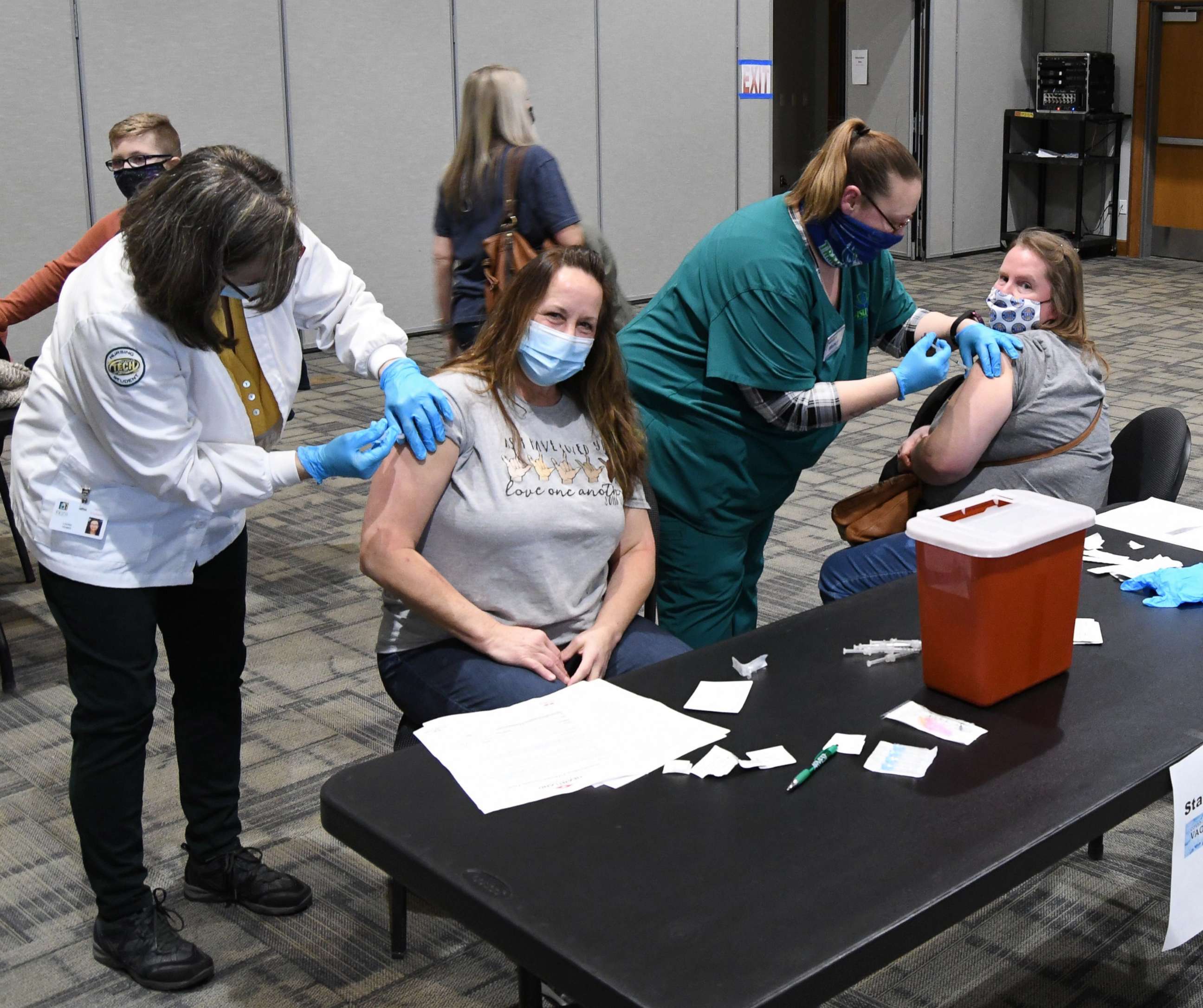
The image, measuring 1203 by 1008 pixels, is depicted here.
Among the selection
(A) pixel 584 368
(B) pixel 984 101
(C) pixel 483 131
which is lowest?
(A) pixel 584 368

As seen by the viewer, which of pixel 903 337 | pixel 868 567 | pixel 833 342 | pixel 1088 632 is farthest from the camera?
pixel 903 337

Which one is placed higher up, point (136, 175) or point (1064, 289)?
point (136, 175)

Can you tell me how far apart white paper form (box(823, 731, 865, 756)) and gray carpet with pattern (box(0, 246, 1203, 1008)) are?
677 millimetres

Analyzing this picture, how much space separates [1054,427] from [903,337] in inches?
15.1

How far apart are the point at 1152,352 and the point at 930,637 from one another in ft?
18.0

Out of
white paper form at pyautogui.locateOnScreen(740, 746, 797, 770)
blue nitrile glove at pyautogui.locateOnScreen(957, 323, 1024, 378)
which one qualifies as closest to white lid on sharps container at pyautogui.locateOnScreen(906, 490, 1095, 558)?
white paper form at pyautogui.locateOnScreen(740, 746, 797, 770)

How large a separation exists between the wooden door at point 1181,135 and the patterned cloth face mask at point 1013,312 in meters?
7.57

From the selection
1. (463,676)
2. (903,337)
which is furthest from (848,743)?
(903,337)

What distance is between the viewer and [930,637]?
1616 millimetres

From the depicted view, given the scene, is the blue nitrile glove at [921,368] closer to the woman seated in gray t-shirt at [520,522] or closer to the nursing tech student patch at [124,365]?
the woman seated in gray t-shirt at [520,522]

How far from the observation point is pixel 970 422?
252 centimetres

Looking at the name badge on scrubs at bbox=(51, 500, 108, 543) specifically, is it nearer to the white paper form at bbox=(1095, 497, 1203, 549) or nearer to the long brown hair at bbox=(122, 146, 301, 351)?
the long brown hair at bbox=(122, 146, 301, 351)

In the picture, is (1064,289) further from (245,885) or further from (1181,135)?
(1181,135)

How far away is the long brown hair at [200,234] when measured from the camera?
5.55 feet
